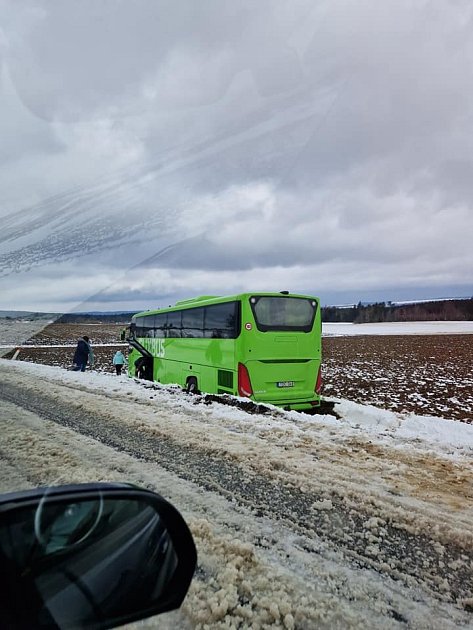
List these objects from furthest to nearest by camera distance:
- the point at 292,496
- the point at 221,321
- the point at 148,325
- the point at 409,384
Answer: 1. the point at 409,384
2. the point at 148,325
3. the point at 221,321
4. the point at 292,496

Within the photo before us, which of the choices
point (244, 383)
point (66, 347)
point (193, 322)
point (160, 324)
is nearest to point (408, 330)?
point (66, 347)

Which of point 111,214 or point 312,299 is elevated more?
point 111,214

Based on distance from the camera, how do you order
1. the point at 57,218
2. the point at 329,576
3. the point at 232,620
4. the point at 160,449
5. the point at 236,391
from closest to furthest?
the point at 232,620 → the point at 329,576 → the point at 57,218 → the point at 160,449 → the point at 236,391

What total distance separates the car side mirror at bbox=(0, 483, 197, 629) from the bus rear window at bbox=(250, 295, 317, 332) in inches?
340

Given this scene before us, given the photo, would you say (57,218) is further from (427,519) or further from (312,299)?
(312,299)

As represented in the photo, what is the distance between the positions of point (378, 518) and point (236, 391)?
20.7ft

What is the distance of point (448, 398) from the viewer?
1388 cm

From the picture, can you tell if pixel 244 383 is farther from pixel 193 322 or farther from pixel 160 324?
pixel 160 324

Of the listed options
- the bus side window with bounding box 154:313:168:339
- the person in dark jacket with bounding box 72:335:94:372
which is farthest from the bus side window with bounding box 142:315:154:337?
the person in dark jacket with bounding box 72:335:94:372

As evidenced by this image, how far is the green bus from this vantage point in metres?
10.0

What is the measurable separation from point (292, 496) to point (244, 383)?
18.6ft

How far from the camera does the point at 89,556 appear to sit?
1.45m

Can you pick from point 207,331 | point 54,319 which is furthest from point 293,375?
point 54,319

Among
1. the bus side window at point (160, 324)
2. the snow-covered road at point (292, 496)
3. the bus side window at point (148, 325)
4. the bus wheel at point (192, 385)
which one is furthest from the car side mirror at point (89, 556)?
the bus side window at point (148, 325)
